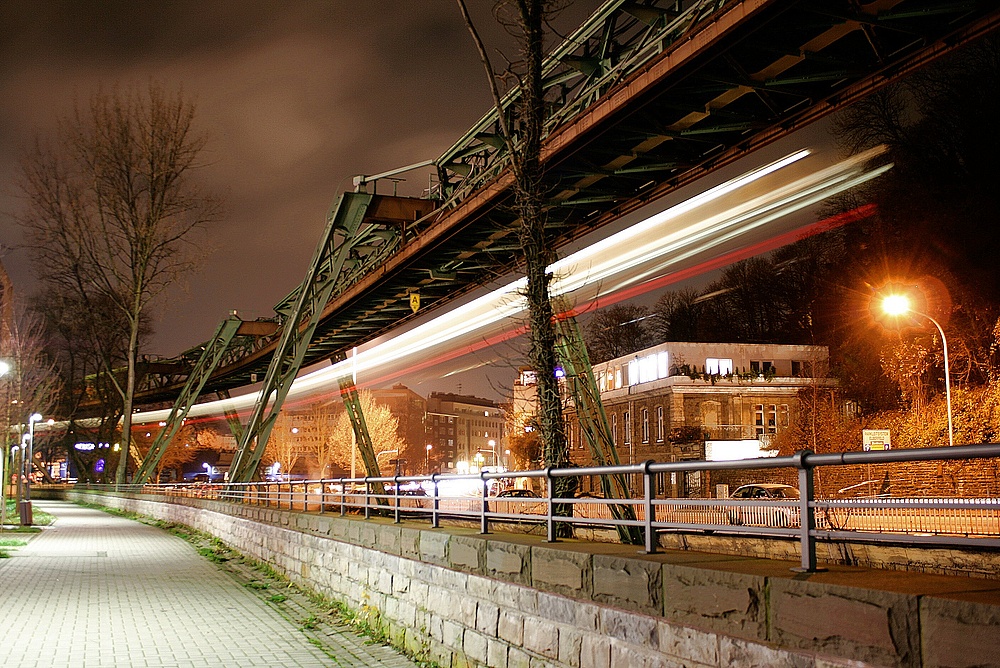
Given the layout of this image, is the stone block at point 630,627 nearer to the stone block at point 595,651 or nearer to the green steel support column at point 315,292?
the stone block at point 595,651

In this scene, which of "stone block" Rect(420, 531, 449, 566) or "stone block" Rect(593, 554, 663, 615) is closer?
"stone block" Rect(593, 554, 663, 615)

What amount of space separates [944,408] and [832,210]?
52.1 ft

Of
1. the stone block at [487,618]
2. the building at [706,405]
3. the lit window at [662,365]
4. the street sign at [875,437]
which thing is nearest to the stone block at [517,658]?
the stone block at [487,618]

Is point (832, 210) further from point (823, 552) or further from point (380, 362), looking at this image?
point (823, 552)

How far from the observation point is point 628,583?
6.02 meters

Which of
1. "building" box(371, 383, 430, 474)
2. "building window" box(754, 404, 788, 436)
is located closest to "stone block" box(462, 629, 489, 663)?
"building window" box(754, 404, 788, 436)

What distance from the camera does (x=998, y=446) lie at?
375cm

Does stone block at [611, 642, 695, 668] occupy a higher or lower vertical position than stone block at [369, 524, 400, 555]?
lower

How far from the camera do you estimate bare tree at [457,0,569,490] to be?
408 inches

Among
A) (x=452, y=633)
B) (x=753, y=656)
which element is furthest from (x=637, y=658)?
(x=452, y=633)

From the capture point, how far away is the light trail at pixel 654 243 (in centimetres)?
2188

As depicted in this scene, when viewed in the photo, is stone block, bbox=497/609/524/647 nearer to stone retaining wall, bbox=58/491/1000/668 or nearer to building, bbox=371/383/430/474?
stone retaining wall, bbox=58/491/1000/668

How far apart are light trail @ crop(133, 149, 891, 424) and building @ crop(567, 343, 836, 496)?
1143cm

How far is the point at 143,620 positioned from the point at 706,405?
3869cm
